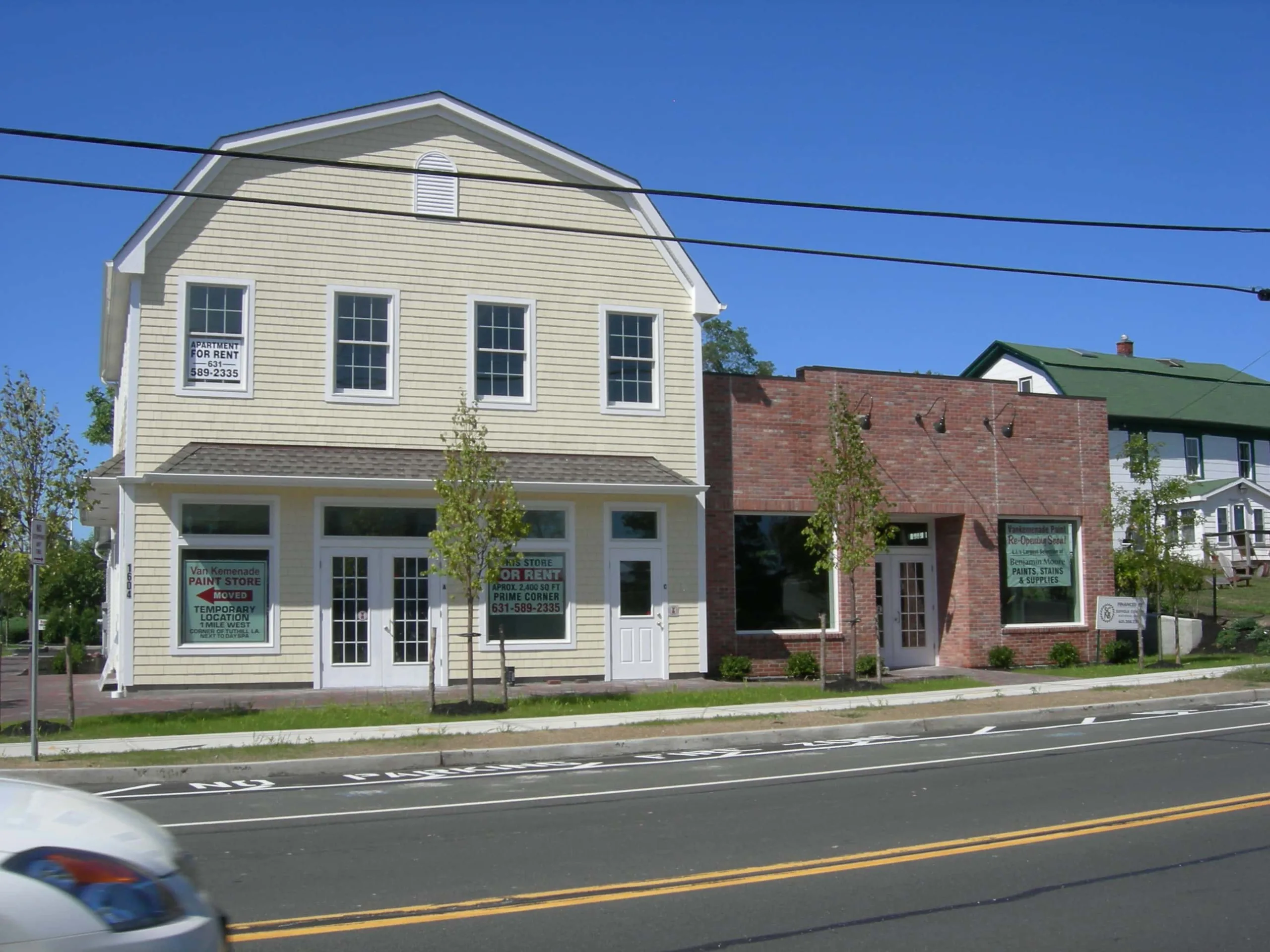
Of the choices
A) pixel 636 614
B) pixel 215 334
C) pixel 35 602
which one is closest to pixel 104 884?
pixel 35 602

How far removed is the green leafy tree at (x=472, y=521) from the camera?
54.4ft

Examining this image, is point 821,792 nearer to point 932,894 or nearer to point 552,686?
point 932,894

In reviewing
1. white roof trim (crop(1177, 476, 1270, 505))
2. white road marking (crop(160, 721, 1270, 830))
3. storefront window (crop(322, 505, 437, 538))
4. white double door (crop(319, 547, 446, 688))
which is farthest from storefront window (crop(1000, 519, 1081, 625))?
white roof trim (crop(1177, 476, 1270, 505))

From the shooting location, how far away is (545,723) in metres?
15.5

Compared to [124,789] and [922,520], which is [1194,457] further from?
[124,789]

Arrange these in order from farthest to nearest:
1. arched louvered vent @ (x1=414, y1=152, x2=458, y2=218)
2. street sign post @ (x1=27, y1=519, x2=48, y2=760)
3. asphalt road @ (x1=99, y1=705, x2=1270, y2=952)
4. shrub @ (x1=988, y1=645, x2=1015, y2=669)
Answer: shrub @ (x1=988, y1=645, x2=1015, y2=669) → arched louvered vent @ (x1=414, y1=152, x2=458, y2=218) → street sign post @ (x1=27, y1=519, x2=48, y2=760) → asphalt road @ (x1=99, y1=705, x2=1270, y2=952)

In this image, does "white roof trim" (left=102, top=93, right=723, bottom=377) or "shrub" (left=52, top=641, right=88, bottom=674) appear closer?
"white roof trim" (left=102, top=93, right=723, bottom=377)

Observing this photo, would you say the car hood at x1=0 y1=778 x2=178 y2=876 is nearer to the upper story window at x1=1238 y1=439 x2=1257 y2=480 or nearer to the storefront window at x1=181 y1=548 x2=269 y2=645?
the storefront window at x1=181 y1=548 x2=269 y2=645

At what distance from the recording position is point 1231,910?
6691mm

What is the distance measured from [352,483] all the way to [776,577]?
26.2 ft

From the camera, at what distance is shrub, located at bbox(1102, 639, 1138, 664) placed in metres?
24.5

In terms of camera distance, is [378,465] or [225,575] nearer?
[225,575]

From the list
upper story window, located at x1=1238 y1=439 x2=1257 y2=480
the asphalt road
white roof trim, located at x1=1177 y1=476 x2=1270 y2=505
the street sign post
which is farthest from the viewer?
upper story window, located at x1=1238 y1=439 x2=1257 y2=480

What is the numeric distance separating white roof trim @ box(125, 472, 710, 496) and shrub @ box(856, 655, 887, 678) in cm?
443
